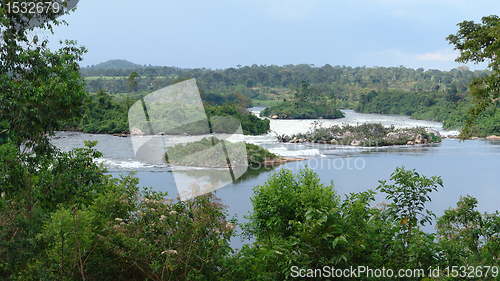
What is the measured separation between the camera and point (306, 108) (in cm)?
3403

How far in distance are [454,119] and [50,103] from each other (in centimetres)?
2748

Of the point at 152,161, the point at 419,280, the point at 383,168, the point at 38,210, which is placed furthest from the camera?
the point at 152,161

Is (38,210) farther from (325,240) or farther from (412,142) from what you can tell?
(412,142)

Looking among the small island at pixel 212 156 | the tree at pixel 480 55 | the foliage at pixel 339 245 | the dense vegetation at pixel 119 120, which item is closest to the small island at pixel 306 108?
the dense vegetation at pixel 119 120

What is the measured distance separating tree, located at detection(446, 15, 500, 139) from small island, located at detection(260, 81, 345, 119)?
26039mm

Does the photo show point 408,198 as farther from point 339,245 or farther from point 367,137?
point 367,137

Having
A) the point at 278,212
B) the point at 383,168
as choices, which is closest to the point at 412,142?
the point at 383,168

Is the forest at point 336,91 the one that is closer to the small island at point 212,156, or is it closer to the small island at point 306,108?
the small island at point 306,108

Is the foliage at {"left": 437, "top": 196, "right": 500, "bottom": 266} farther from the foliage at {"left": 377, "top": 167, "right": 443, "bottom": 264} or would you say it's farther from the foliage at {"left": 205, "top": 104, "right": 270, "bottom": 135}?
the foliage at {"left": 205, "top": 104, "right": 270, "bottom": 135}

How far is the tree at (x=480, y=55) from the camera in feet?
17.0

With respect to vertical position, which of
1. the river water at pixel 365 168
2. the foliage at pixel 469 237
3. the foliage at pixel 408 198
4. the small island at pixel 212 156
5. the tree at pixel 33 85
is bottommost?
the river water at pixel 365 168

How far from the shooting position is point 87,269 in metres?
2.74

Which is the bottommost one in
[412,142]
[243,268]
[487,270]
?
[412,142]

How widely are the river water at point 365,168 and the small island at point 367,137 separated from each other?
2.42 ft
